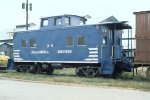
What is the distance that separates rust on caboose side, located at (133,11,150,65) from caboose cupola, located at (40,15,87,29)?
633 cm

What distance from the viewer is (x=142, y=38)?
846 inches

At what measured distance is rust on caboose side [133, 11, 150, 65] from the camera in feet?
69.9

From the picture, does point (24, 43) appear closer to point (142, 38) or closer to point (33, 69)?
point (33, 69)

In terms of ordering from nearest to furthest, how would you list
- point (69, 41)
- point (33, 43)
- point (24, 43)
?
1. point (69, 41)
2. point (33, 43)
3. point (24, 43)

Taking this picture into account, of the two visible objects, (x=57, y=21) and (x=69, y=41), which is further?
(x=57, y=21)

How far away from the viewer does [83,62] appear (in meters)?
24.4

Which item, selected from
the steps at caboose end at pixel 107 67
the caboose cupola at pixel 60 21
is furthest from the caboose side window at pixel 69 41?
the steps at caboose end at pixel 107 67

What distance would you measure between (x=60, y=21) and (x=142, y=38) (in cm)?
741

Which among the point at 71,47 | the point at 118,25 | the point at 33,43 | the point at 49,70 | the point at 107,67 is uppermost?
the point at 118,25

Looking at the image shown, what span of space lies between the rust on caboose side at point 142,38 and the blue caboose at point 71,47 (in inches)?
85.8

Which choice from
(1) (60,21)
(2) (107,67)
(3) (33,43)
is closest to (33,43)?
(3) (33,43)

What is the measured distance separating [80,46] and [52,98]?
1108 cm

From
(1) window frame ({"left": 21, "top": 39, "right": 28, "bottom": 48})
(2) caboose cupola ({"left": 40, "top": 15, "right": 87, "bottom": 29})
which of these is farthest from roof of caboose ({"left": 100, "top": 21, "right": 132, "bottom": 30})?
(1) window frame ({"left": 21, "top": 39, "right": 28, "bottom": 48})

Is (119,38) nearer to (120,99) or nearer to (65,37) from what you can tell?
(65,37)
